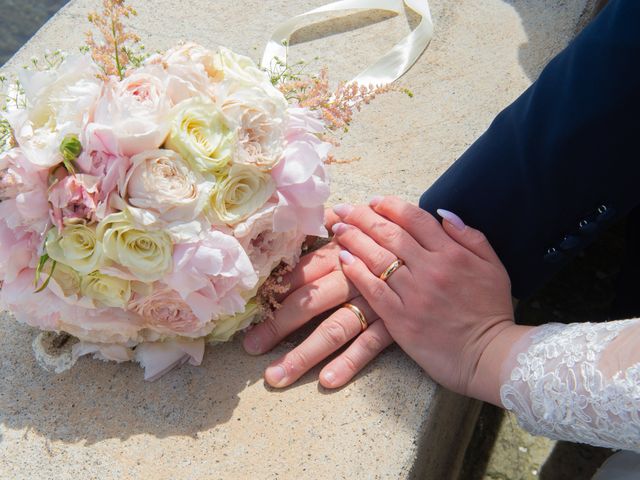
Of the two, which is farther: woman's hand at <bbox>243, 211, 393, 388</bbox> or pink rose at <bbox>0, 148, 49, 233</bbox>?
woman's hand at <bbox>243, 211, 393, 388</bbox>

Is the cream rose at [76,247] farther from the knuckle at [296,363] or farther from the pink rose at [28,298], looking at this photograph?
the knuckle at [296,363]

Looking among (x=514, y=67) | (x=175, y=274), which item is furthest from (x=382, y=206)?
(x=514, y=67)

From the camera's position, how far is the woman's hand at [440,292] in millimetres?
1312

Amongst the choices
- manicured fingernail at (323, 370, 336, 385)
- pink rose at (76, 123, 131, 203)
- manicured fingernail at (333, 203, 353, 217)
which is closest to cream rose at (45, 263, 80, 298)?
pink rose at (76, 123, 131, 203)

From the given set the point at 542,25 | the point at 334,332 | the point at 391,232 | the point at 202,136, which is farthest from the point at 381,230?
the point at 542,25

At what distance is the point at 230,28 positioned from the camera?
6.98 ft

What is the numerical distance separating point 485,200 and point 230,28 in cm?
108

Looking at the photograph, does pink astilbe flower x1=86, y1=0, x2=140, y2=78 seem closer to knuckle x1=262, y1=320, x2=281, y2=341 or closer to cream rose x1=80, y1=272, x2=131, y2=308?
cream rose x1=80, y1=272, x2=131, y2=308

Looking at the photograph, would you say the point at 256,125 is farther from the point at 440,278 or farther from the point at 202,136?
the point at 440,278

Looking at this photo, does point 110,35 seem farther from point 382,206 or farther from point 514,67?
point 514,67

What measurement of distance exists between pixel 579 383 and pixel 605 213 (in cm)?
42

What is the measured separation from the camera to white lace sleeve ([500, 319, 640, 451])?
1.03m

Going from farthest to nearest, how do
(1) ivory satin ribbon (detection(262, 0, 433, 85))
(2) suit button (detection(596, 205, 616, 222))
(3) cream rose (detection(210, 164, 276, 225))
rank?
1. (1) ivory satin ribbon (detection(262, 0, 433, 85))
2. (2) suit button (detection(596, 205, 616, 222))
3. (3) cream rose (detection(210, 164, 276, 225))

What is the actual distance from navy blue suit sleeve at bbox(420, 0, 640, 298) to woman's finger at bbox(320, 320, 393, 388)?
0.30m
